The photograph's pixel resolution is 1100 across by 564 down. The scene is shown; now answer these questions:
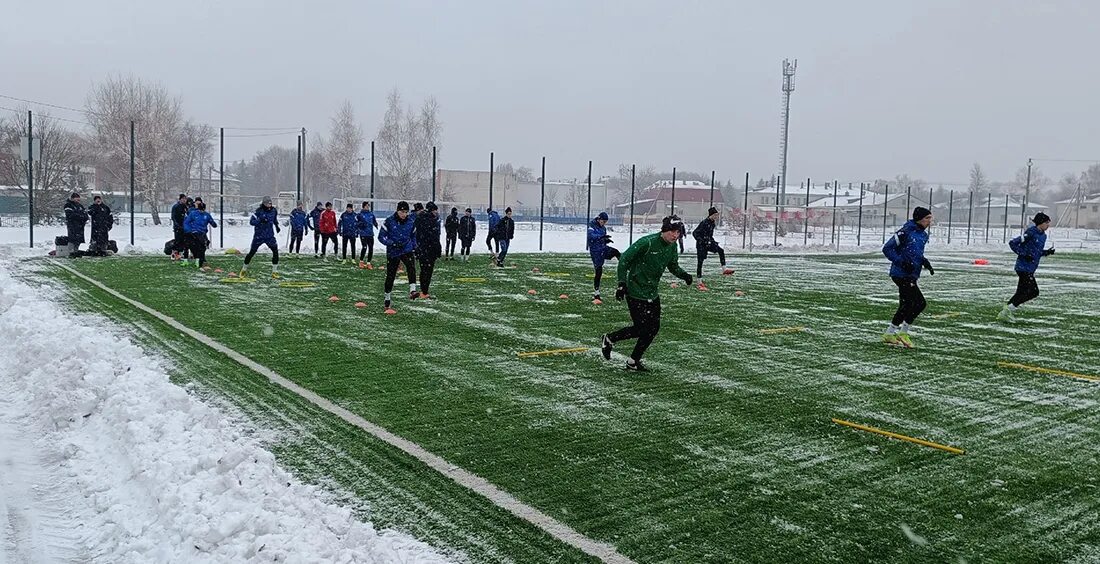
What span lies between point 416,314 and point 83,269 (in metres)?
11.3

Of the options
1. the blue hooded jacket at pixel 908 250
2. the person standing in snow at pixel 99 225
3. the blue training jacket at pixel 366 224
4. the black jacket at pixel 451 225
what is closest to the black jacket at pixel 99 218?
the person standing in snow at pixel 99 225

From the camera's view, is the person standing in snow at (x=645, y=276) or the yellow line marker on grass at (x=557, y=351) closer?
the person standing in snow at (x=645, y=276)

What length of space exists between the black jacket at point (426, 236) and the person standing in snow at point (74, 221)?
12.6m

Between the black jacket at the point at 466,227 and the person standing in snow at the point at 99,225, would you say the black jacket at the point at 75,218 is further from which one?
the black jacket at the point at 466,227

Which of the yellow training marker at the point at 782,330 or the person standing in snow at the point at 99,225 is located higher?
the person standing in snow at the point at 99,225

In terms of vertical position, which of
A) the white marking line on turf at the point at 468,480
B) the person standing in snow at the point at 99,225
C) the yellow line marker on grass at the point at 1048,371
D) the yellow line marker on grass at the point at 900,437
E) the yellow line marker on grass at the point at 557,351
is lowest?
the white marking line on turf at the point at 468,480

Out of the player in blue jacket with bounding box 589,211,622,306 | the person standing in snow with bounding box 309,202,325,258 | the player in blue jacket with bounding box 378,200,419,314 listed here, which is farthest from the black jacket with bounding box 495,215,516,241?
the player in blue jacket with bounding box 378,200,419,314

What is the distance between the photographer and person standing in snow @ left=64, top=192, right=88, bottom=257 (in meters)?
23.1

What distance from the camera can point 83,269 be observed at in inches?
788

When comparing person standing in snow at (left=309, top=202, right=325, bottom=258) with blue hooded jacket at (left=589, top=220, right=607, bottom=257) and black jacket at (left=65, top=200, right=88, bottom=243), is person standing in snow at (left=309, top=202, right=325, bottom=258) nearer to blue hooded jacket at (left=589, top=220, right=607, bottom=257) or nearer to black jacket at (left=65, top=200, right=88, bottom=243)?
black jacket at (left=65, top=200, right=88, bottom=243)

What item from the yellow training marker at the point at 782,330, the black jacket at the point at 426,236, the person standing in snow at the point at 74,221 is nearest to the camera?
the yellow training marker at the point at 782,330

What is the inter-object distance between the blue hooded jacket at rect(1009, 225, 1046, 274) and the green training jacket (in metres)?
7.48

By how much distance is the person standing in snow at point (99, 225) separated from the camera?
77.8 feet

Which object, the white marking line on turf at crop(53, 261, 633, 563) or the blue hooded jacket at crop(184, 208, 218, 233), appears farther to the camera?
the blue hooded jacket at crop(184, 208, 218, 233)
